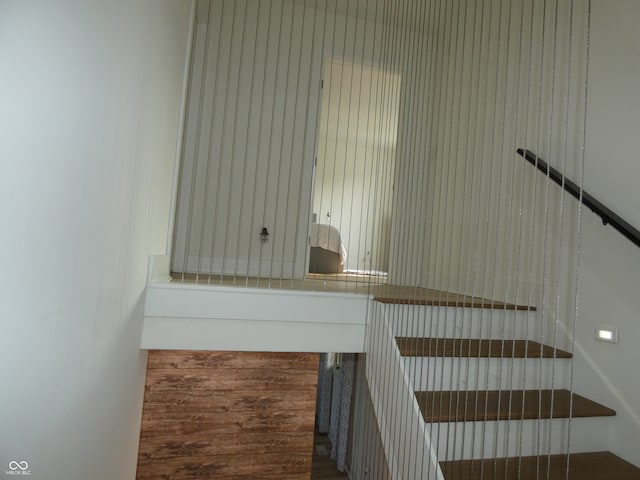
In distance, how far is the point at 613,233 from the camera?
6.19 ft

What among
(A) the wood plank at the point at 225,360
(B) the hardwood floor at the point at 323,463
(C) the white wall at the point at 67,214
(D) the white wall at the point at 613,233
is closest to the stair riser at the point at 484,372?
(D) the white wall at the point at 613,233

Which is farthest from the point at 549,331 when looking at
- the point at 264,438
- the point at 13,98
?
the point at 13,98

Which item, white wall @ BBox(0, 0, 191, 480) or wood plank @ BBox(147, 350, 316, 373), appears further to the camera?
wood plank @ BBox(147, 350, 316, 373)

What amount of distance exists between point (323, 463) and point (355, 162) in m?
3.38

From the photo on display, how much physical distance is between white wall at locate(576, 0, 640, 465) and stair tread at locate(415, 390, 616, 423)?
0.43ft

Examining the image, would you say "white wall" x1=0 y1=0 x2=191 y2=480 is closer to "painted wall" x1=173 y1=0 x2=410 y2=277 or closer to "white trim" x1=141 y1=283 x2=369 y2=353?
"white trim" x1=141 y1=283 x2=369 y2=353

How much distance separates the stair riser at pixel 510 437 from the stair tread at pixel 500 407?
0.13 ft

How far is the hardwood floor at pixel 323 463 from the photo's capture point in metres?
4.14

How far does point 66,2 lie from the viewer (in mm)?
1070

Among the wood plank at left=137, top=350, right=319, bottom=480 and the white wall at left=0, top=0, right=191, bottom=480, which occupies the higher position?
the white wall at left=0, top=0, right=191, bottom=480

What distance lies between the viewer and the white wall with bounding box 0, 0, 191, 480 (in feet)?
3.30

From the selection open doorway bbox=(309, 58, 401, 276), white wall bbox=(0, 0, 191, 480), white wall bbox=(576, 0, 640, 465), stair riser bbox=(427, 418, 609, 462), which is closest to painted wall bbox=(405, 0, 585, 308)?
white wall bbox=(576, 0, 640, 465)

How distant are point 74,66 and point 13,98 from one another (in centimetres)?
19

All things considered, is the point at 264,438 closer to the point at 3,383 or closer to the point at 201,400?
the point at 201,400
